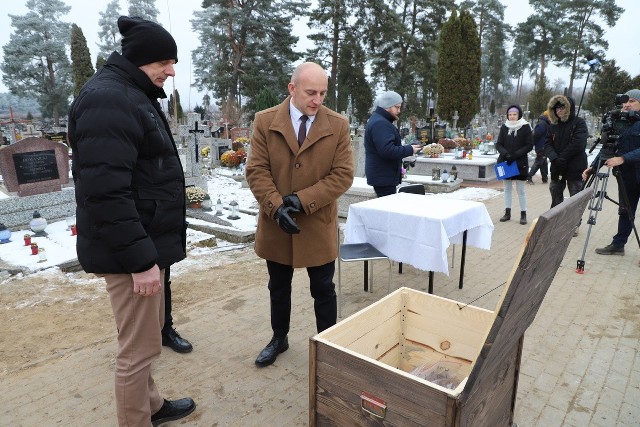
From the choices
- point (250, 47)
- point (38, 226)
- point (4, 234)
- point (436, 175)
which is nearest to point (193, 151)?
point (38, 226)

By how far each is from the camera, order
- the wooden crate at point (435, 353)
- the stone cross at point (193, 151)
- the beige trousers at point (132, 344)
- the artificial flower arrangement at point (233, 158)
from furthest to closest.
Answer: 1. the artificial flower arrangement at point (233, 158)
2. the stone cross at point (193, 151)
3. the beige trousers at point (132, 344)
4. the wooden crate at point (435, 353)

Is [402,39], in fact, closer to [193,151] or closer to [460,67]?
[460,67]

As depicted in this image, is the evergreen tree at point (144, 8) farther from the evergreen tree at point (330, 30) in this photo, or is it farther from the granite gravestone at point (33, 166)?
the granite gravestone at point (33, 166)

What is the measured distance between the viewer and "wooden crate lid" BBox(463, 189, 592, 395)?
1.22 meters

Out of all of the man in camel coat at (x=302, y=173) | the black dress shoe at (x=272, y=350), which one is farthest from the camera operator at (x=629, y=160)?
the black dress shoe at (x=272, y=350)

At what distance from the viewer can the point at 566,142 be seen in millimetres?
5777

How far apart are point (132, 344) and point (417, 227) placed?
2.40m

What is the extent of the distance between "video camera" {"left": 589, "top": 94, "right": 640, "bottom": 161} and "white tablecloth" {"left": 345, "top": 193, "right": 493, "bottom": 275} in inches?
73.4

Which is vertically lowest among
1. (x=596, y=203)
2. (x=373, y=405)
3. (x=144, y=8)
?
(x=373, y=405)

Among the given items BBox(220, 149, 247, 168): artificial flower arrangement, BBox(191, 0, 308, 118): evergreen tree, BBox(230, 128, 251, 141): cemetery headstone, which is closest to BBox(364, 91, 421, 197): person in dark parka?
BBox(220, 149, 247, 168): artificial flower arrangement

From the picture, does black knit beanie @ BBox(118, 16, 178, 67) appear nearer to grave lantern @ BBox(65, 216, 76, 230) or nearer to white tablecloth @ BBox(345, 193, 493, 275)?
white tablecloth @ BBox(345, 193, 493, 275)

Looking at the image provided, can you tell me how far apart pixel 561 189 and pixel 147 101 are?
19.1ft

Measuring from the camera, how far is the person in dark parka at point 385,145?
182 inches

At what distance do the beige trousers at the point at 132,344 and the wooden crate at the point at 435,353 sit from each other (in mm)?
744
